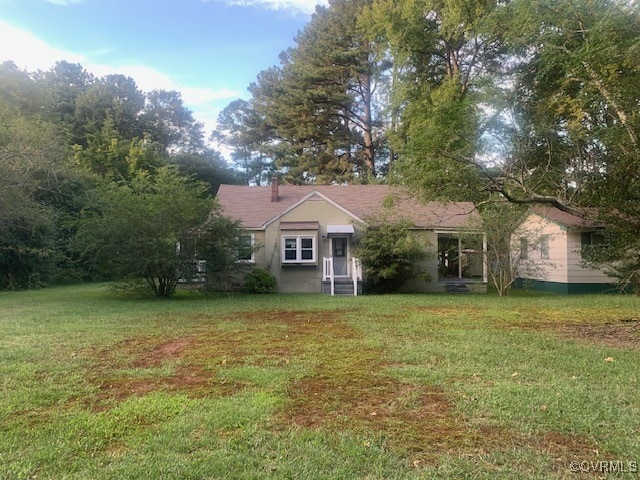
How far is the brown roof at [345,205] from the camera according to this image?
61.7 feet

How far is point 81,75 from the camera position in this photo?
45594 mm

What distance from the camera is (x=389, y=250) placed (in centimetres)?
1656

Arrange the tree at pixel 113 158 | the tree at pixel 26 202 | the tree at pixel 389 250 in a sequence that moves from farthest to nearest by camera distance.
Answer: the tree at pixel 113 158 < the tree at pixel 389 250 < the tree at pixel 26 202

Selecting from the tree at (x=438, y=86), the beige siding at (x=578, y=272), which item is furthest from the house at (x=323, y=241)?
the tree at (x=438, y=86)

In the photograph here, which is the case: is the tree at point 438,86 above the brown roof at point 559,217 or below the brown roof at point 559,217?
above

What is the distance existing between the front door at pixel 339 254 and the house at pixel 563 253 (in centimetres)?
659

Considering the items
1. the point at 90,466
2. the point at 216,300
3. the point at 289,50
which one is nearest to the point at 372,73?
the point at 289,50

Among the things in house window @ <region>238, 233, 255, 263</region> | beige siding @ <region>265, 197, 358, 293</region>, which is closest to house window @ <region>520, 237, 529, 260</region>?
beige siding @ <region>265, 197, 358, 293</region>

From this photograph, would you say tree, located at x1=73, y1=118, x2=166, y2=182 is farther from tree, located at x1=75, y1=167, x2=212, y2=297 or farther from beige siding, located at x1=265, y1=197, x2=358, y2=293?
tree, located at x1=75, y1=167, x2=212, y2=297

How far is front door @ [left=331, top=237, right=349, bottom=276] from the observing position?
728 inches

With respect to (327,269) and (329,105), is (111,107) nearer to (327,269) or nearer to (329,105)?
(329,105)

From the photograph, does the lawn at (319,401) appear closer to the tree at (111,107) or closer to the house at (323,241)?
the house at (323,241)

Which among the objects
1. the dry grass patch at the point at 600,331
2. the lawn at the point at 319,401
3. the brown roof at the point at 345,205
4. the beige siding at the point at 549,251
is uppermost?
the brown roof at the point at 345,205

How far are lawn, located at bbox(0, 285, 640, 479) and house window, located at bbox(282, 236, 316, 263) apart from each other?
30.0 ft
